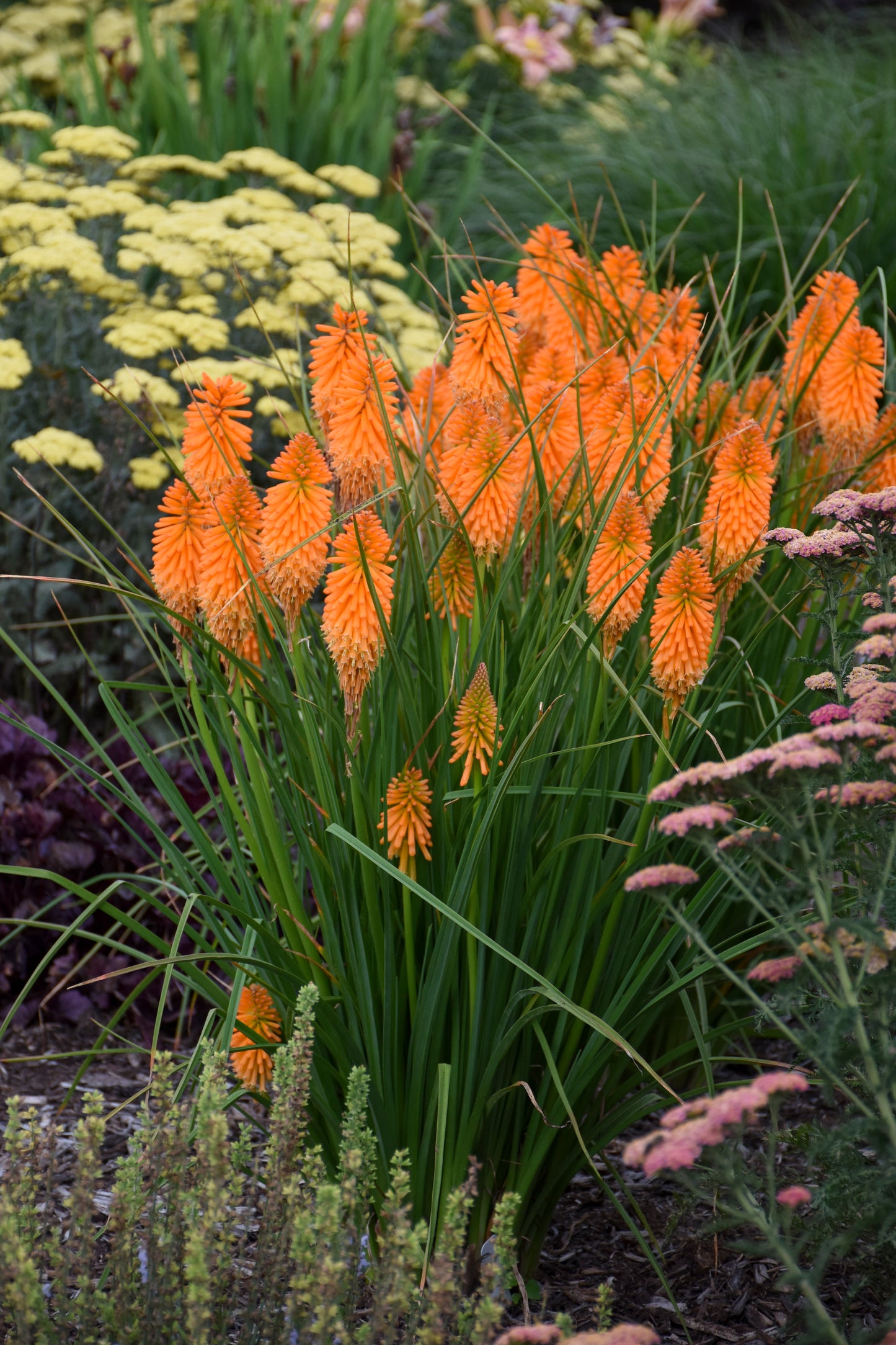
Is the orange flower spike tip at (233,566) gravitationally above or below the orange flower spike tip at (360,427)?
below

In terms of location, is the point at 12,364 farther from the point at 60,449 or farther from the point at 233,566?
the point at 233,566

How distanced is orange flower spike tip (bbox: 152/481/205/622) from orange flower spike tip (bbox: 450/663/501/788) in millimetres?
480

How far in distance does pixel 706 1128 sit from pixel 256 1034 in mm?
999

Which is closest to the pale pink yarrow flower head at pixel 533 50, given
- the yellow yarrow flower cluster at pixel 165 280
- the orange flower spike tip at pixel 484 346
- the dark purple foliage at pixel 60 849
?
the yellow yarrow flower cluster at pixel 165 280

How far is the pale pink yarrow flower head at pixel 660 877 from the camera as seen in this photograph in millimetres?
1556

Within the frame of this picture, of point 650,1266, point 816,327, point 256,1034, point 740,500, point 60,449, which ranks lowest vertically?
point 650,1266

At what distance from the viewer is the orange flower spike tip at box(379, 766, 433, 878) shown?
6.28 feet

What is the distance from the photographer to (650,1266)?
2355mm

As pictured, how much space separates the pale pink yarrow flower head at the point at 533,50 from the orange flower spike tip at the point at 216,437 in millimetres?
7870

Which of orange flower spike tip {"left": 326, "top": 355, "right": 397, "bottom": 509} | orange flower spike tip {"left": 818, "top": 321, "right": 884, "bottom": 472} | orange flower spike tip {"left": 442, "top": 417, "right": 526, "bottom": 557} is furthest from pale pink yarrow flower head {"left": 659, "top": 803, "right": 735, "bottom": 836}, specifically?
orange flower spike tip {"left": 818, "top": 321, "right": 884, "bottom": 472}

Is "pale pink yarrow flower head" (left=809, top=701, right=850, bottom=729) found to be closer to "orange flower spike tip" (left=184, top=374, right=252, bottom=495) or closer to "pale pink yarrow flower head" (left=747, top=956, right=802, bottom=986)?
"pale pink yarrow flower head" (left=747, top=956, right=802, bottom=986)

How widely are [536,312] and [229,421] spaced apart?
3.15 feet

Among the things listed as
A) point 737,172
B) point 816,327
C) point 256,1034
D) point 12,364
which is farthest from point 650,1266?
point 737,172

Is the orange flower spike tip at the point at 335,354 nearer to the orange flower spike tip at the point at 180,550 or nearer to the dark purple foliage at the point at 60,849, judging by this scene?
the orange flower spike tip at the point at 180,550
